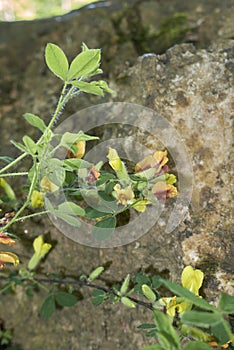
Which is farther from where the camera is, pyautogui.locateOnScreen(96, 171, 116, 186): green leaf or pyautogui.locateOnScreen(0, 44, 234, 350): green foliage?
pyautogui.locateOnScreen(96, 171, 116, 186): green leaf

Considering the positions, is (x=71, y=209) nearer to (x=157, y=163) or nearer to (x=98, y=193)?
(x=98, y=193)

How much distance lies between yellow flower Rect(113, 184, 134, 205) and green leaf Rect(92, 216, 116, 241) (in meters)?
0.03

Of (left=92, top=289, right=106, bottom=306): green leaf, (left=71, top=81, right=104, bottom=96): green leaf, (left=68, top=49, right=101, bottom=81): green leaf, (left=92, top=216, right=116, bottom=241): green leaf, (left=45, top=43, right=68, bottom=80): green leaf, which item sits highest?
(left=45, top=43, right=68, bottom=80): green leaf

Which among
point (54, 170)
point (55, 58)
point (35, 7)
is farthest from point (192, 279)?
point (35, 7)

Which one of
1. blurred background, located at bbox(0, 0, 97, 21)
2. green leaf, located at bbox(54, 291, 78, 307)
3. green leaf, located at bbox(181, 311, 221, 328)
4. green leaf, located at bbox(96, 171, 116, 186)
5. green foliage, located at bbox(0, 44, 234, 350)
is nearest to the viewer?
green leaf, located at bbox(181, 311, 221, 328)

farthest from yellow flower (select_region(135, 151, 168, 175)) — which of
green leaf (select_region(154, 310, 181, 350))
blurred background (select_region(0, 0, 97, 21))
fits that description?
blurred background (select_region(0, 0, 97, 21))

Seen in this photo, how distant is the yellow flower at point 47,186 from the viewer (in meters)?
0.76

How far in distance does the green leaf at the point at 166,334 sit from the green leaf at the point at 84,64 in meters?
0.32

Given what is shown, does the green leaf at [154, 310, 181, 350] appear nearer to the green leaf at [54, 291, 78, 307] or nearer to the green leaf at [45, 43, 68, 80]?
the green leaf at [45, 43, 68, 80]

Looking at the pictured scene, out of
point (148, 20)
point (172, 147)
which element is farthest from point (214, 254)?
point (148, 20)

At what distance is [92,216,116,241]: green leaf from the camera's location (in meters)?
0.70

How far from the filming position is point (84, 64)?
58cm

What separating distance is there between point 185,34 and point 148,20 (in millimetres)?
135

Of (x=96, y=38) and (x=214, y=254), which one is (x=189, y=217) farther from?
(x=96, y=38)
